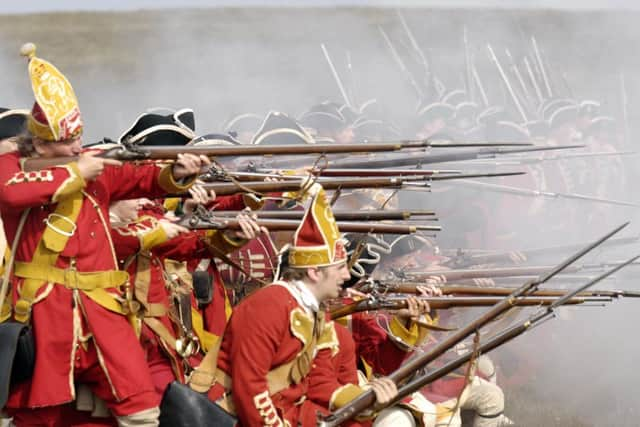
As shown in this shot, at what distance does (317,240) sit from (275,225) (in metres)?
0.68

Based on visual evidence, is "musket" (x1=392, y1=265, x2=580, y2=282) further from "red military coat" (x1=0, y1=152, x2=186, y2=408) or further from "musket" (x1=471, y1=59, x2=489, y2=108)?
"musket" (x1=471, y1=59, x2=489, y2=108)

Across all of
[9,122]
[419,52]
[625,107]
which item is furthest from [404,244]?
[419,52]

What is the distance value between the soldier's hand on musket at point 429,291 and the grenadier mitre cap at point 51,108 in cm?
206

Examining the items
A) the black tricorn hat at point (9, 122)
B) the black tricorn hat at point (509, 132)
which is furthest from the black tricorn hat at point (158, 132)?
the black tricorn hat at point (509, 132)

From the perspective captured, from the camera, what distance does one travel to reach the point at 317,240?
570 centimetres

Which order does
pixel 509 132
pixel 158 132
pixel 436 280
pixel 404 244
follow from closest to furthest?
1. pixel 158 132
2. pixel 436 280
3. pixel 404 244
4. pixel 509 132

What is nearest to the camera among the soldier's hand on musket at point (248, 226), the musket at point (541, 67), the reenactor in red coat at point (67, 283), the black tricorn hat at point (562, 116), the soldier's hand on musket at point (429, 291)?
the reenactor in red coat at point (67, 283)

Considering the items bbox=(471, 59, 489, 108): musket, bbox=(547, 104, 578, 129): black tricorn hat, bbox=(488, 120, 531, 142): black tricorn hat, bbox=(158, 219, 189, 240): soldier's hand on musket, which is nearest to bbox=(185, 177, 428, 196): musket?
bbox=(158, 219, 189, 240): soldier's hand on musket

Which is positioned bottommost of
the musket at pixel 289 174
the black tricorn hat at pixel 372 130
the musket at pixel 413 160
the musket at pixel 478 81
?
the musket at pixel 478 81

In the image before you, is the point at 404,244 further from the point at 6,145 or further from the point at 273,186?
the point at 6,145

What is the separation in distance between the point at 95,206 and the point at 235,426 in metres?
1.01

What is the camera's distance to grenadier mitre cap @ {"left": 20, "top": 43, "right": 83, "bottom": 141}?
211 inches

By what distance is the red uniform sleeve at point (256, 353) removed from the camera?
557 centimetres

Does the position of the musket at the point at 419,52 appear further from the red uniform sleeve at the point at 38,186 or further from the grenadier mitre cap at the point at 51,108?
the red uniform sleeve at the point at 38,186
